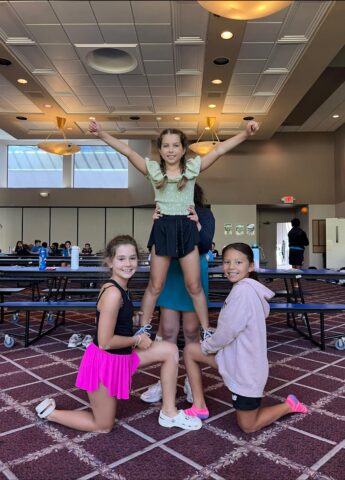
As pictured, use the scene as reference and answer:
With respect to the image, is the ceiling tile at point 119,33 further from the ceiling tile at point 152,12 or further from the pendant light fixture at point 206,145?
the pendant light fixture at point 206,145

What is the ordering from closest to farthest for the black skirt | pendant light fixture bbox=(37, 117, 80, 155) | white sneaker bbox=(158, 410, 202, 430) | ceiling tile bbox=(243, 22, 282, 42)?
1. white sneaker bbox=(158, 410, 202, 430)
2. the black skirt
3. ceiling tile bbox=(243, 22, 282, 42)
4. pendant light fixture bbox=(37, 117, 80, 155)

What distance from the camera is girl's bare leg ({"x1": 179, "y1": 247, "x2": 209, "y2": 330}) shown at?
6.61 ft

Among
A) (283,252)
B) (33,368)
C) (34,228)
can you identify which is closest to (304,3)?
(33,368)

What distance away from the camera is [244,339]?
170 centimetres

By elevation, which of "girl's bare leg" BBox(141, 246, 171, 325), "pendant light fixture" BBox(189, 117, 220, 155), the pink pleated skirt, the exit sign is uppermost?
"pendant light fixture" BBox(189, 117, 220, 155)

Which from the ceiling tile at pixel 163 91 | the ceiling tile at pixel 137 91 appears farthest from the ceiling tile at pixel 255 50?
the ceiling tile at pixel 137 91

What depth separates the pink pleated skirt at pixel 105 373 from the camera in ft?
5.60

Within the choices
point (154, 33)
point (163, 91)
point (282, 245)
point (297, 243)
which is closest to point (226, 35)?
point (154, 33)

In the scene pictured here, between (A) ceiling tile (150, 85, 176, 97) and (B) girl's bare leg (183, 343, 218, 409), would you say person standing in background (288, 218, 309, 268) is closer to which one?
(A) ceiling tile (150, 85, 176, 97)

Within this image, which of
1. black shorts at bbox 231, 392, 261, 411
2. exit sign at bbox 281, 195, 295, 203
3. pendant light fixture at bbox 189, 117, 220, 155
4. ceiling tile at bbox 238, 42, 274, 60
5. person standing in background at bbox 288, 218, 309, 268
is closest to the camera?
black shorts at bbox 231, 392, 261, 411

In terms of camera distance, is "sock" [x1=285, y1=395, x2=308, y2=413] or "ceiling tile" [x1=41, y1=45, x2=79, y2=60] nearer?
"sock" [x1=285, y1=395, x2=308, y2=413]

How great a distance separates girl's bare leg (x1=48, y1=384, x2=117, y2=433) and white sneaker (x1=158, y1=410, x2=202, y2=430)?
9.4 inches

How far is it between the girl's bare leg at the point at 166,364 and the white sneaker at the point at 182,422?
2 cm

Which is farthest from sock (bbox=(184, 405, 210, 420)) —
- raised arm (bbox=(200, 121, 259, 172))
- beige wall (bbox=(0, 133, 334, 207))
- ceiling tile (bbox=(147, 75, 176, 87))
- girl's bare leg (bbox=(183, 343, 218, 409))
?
beige wall (bbox=(0, 133, 334, 207))
